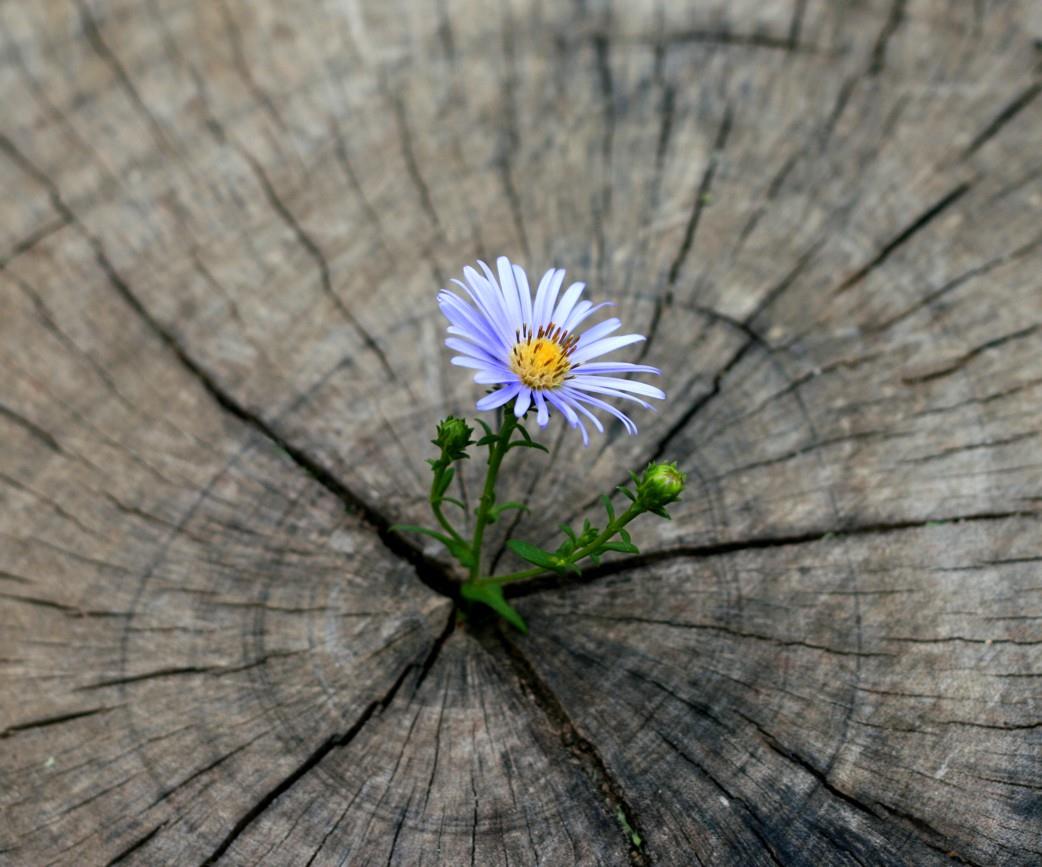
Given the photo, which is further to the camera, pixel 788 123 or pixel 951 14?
pixel 951 14

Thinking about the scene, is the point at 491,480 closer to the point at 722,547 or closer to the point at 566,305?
the point at 566,305

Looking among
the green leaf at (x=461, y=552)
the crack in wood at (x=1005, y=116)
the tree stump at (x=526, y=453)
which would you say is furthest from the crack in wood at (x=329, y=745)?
the crack in wood at (x=1005, y=116)

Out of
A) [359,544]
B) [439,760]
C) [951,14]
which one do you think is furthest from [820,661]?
[951,14]

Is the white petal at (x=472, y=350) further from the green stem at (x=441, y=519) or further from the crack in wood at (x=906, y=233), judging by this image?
the crack in wood at (x=906, y=233)

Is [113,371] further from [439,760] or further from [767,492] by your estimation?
[767,492]

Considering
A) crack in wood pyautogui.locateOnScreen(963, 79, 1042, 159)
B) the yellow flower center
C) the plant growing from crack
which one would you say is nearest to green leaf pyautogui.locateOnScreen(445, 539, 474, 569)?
the plant growing from crack

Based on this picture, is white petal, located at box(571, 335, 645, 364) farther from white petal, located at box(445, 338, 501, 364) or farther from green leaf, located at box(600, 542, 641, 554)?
green leaf, located at box(600, 542, 641, 554)

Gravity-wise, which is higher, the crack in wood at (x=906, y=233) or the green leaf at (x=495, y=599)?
the crack in wood at (x=906, y=233)
